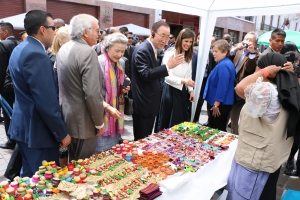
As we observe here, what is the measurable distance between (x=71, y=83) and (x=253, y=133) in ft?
4.59

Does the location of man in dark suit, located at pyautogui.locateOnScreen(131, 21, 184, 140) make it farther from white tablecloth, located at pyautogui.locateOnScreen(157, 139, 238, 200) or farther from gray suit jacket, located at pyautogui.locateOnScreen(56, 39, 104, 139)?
white tablecloth, located at pyautogui.locateOnScreen(157, 139, 238, 200)

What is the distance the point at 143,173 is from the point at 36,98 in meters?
0.92

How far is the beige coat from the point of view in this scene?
187 cm

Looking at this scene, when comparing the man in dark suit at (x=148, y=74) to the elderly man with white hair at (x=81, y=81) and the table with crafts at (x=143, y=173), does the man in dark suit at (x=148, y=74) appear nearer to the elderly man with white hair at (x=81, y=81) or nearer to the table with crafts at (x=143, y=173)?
the table with crafts at (x=143, y=173)

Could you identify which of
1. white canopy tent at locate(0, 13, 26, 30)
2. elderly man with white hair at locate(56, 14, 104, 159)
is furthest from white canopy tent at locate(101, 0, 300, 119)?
white canopy tent at locate(0, 13, 26, 30)

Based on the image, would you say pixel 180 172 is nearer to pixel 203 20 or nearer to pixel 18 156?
pixel 18 156

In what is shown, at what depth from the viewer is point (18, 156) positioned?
2.70 m

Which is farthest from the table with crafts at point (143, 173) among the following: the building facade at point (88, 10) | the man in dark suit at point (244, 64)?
the building facade at point (88, 10)

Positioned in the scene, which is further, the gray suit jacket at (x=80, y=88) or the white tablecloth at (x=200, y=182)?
the gray suit jacket at (x=80, y=88)

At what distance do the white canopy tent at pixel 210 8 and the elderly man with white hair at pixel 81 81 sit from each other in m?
1.02

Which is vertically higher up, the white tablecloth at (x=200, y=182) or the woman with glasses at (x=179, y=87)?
the woman with glasses at (x=179, y=87)

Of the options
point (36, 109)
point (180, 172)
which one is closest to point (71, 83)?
point (36, 109)

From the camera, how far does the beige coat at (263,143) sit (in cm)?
187

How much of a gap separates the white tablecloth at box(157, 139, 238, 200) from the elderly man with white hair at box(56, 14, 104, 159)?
2.64 ft
